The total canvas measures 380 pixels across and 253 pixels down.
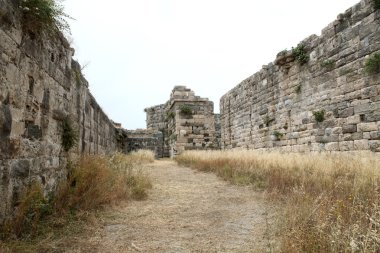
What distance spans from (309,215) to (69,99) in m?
4.05

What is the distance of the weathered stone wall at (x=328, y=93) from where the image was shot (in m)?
8.02

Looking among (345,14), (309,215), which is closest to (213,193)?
(309,215)

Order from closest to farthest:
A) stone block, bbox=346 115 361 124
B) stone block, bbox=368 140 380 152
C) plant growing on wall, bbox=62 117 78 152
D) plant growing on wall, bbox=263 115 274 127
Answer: plant growing on wall, bbox=62 117 78 152, stone block, bbox=368 140 380 152, stone block, bbox=346 115 361 124, plant growing on wall, bbox=263 115 274 127

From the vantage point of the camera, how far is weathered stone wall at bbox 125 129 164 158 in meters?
21.2

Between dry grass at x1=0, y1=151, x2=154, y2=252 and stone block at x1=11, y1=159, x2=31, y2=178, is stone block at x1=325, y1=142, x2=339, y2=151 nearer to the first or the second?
dry grass at x1=0, y1=151, x2=154, y2=252

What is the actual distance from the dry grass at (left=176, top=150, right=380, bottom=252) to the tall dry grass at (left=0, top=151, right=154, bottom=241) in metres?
2.38

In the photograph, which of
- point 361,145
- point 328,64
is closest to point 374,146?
point 361,145

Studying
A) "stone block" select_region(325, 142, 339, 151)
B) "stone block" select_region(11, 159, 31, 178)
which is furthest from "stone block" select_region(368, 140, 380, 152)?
"stone block" select_region(11, 159, 31, 178)

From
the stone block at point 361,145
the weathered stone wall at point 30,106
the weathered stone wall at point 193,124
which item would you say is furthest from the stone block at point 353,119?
the weathered stone wall at point 193,124

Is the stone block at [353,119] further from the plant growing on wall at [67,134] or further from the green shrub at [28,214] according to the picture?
the green shrub at [28,214]

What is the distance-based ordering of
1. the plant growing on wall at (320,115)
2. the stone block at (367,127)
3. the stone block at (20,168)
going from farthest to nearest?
the plant growing on wall at (320,115), the stone block at (367,127), the stone block at (20,168)

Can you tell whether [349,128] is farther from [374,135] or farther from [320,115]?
[320,115]

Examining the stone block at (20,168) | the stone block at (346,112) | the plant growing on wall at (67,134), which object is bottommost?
the stone block at (20,168)

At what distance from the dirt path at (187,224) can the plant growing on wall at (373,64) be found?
→ 4660mm
